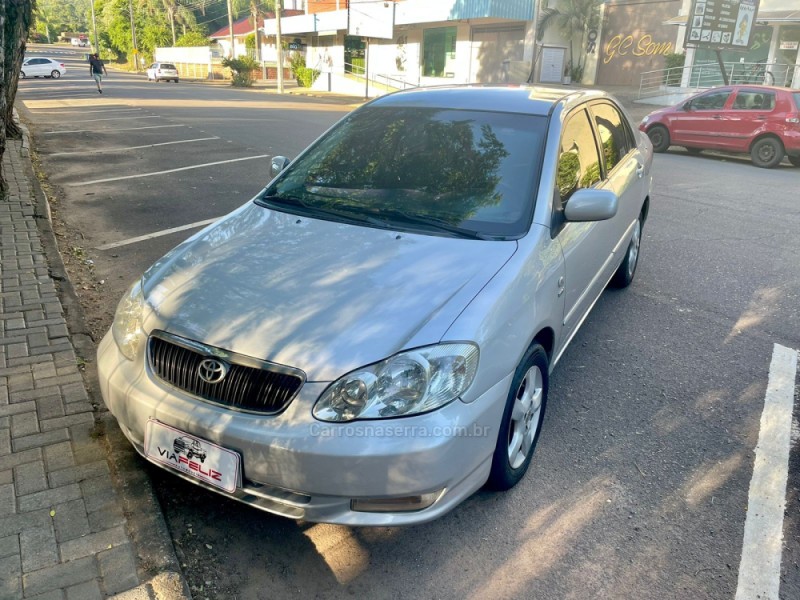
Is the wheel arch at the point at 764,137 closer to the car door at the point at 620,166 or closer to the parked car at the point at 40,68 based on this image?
the car door at the point at 620,166

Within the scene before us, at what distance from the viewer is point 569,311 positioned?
3.49 metres

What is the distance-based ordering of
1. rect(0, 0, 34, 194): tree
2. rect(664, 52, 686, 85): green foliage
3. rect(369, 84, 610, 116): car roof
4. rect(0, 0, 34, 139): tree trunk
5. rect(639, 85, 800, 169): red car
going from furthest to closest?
rect(664, 52, 686, 85): green foliage < rect(639, 85, 800, 169): red car < rect(0, 0, 34, 139): tree trunk < rect(0, 0, 34, 194): tree < rect(369, 84, 610, 116): car roof

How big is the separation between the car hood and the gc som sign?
92.2 ft

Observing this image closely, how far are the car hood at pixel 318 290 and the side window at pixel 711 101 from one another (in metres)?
12.8

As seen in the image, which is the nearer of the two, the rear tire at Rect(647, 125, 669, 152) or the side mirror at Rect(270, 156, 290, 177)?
the side mirror at Rect(270, 156, 290, 177)

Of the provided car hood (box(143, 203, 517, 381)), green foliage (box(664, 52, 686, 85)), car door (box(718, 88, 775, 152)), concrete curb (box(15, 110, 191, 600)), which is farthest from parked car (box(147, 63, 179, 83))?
car hood (box(143, 203, 517, 381))

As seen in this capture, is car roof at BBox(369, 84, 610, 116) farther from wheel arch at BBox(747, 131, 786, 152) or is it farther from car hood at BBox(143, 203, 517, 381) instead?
wheel arch at BBox(747, 131, 786, 152)

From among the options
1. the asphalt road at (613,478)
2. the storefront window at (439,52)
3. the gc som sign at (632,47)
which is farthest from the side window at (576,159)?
the storefront window at (439,52)

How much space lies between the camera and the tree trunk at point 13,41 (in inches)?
359

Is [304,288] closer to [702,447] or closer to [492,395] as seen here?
[492,395]

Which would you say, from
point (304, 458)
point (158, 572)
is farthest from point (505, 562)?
point (158, 572)

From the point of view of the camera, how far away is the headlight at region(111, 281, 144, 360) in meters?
2.71

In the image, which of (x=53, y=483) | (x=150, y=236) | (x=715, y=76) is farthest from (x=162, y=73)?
(x=53, y=483)

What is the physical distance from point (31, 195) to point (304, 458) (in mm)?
7120
